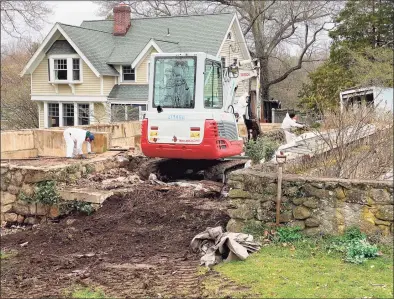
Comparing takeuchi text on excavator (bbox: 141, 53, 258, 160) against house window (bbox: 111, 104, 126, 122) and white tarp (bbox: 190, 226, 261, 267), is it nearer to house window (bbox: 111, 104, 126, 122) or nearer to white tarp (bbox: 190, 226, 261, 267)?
white tarp (bbox: 190, 226, 261, 267)

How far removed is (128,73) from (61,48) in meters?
3.43

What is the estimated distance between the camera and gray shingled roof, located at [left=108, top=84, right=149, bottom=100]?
25.1 meters

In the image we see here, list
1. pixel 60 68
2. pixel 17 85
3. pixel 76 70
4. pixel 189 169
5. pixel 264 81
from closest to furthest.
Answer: pixel 189 169, pixel 76 70, pixel 60 68, pixel 17 85, pixel 264 81

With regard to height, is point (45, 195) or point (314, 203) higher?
point (314, 203)

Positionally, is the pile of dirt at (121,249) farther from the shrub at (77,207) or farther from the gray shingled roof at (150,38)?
the gray shingled roof at (150,38)

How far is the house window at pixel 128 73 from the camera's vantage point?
2592 cm

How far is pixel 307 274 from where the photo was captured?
5.79 meters

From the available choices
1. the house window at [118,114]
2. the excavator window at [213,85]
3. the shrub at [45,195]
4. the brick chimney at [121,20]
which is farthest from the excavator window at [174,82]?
the brick chimney at [121,20]

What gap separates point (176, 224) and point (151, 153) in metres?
3.22

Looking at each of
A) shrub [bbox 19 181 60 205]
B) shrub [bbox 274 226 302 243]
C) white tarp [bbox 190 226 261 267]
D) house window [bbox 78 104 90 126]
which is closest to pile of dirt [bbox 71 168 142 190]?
shrub [bbox 19 181 60 205]

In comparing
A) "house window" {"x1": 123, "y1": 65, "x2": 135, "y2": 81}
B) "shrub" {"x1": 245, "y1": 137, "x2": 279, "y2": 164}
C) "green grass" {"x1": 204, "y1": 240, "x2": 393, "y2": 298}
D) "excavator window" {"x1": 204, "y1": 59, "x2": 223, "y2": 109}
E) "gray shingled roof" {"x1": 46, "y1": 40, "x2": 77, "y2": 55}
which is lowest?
"green grass" {"x1": 204, "y1": 240, "x2": 393, "y2": 298}

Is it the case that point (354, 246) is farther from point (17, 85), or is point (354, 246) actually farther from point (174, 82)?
point (17, 85)

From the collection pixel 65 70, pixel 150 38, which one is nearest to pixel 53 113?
pixel 65 70

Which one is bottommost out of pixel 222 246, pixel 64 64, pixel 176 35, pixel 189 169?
pixel 222 246
